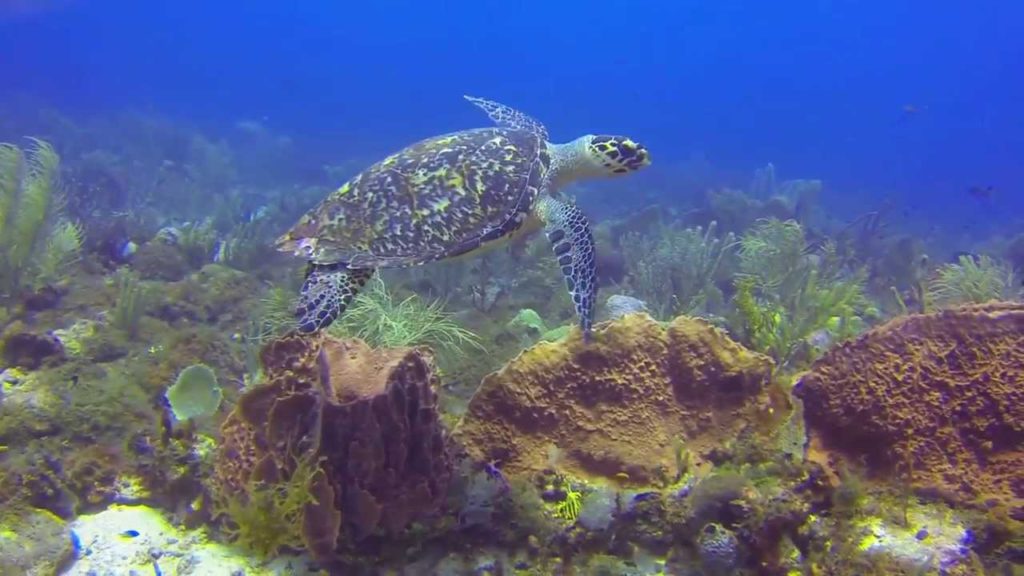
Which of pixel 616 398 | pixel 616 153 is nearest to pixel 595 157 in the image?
pixel 616 153

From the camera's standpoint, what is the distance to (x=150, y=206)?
49.7 feet

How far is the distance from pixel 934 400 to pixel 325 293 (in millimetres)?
3991

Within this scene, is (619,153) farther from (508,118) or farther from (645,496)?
(645,496)

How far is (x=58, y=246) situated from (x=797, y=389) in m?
8.83

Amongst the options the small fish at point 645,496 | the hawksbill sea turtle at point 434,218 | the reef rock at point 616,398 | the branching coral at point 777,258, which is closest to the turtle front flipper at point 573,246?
the hawksbill sea turtle at point 434,218

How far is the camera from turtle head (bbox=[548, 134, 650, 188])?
629 cm

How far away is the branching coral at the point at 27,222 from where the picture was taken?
6.67m

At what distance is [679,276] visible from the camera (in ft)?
26.5

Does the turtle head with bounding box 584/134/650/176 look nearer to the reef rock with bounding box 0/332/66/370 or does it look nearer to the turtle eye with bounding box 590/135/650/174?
the turtle eye with bounding box 590/135/650/174

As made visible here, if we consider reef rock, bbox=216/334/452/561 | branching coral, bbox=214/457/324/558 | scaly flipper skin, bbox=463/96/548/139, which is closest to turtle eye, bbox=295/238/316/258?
reef rock, bbox=216/334/452/561

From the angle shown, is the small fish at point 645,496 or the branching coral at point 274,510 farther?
the small fish at point 645,496

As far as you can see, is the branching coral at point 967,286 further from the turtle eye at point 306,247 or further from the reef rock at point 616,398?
the turtle eye at point 306,247

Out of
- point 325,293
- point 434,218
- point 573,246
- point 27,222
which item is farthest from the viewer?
point 27,222

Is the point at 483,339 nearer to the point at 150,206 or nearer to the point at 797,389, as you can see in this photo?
the point at 797,389
